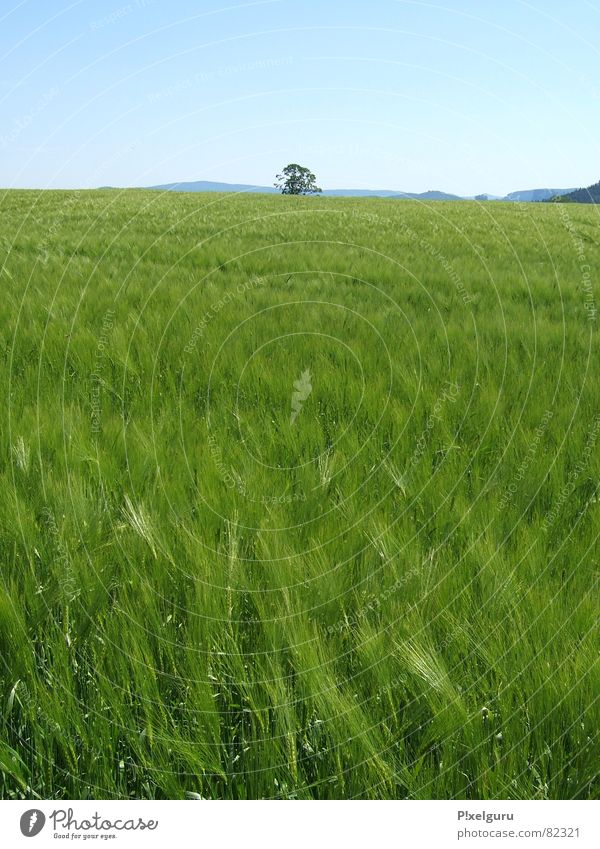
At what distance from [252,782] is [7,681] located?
0.52m

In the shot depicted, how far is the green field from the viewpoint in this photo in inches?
40.5

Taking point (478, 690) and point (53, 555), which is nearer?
point (478, 690)

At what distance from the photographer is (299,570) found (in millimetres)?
1315

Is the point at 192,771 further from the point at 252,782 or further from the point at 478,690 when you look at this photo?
the point at 478,690

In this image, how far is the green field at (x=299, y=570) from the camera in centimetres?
103
